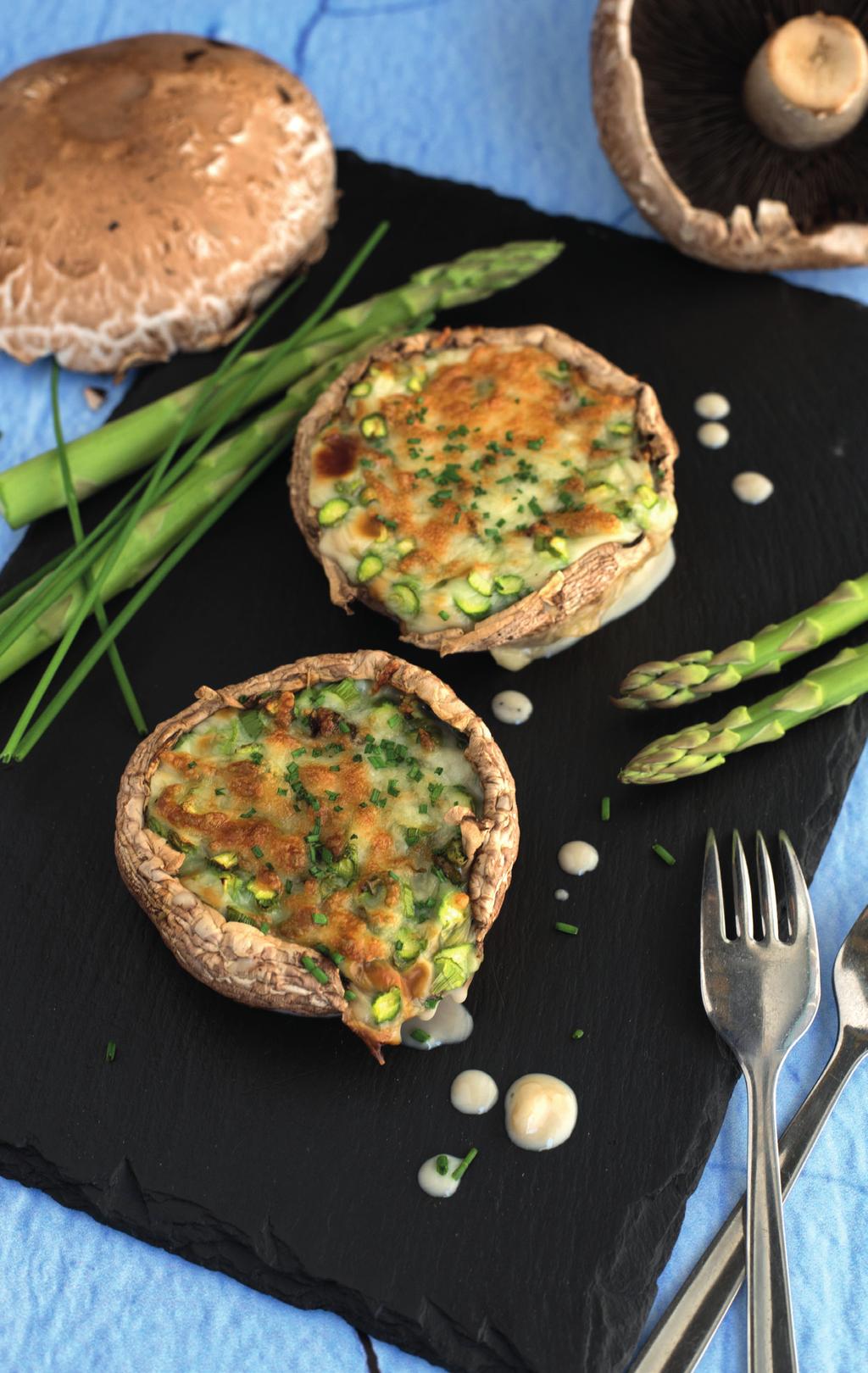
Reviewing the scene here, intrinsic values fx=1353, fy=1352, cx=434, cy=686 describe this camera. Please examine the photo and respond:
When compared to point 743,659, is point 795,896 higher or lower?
lower

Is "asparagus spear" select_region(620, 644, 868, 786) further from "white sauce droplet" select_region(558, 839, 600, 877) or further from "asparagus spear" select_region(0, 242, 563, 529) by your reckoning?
"asparagus spear" select_region(0, 242, 563, 529)

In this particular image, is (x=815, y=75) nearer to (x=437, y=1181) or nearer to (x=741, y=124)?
(x=741, y=124)

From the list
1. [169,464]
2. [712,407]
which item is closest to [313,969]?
[169,464]

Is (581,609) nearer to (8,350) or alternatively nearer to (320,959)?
(320,959)

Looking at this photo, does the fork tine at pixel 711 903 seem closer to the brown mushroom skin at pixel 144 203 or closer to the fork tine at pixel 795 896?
the fork tine at pixel 795 896

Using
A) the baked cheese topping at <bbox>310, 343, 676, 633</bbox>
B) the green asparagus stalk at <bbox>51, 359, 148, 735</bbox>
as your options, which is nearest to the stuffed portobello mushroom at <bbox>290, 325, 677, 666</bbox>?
the baked cheese topping at <bbox>310, 343, 676, 633</bbox>

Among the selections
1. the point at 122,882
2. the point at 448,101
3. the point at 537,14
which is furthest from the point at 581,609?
the point at 537,14
